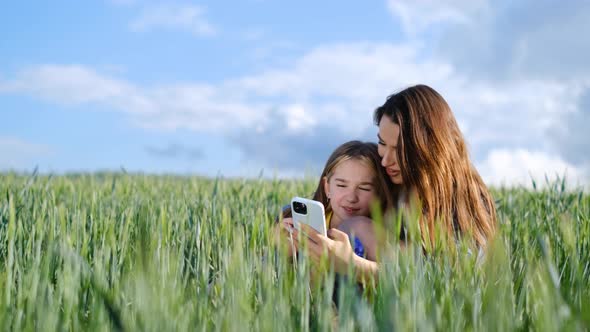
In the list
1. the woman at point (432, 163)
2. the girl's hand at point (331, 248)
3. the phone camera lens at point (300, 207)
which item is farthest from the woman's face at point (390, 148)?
the girl's hand at point (331, 248)

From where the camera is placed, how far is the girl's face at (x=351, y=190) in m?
2.48

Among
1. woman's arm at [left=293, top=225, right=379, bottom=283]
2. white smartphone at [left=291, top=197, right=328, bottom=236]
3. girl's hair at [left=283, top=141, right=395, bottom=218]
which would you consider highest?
girl's hair at [left=283, top=141, right=395, bottom=218]

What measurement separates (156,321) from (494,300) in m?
0.52

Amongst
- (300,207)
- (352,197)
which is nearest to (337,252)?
(300,207)

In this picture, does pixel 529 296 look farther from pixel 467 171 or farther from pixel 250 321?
pixel 467 171

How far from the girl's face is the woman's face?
9cm

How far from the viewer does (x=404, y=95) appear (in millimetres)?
2539

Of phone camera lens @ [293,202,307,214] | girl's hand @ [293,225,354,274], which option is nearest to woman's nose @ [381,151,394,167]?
phone camera lens @ [293,202,307,214]

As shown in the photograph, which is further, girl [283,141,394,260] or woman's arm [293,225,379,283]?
girl [283,141,394,260]

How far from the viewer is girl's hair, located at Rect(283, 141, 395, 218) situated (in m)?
2.51

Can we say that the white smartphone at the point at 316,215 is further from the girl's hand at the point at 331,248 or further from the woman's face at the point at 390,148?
the woman's face at the point at 390,148

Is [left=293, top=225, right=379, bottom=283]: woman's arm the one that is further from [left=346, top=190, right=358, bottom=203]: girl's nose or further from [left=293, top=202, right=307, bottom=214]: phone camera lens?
[left=346, top=190, right=358, bottom=203]: girl's nose

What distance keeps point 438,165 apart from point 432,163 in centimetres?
3

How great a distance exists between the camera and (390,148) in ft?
8.13
